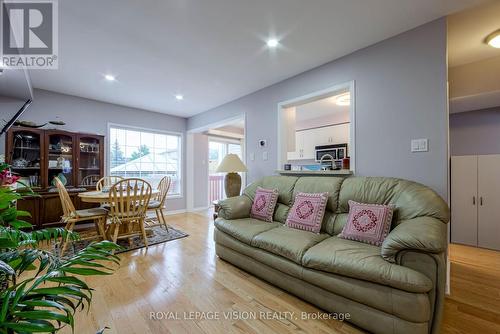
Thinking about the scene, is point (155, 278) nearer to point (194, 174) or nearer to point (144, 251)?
point (144, 251)

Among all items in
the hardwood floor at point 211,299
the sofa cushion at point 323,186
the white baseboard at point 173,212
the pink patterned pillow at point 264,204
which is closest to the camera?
the hardwood floor at point 211,299

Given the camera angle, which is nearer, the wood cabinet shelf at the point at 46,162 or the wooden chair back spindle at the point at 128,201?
the wooden chair back spindle at the point at 128,201

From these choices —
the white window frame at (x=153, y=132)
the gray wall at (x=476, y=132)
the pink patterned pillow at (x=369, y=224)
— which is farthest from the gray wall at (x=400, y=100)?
the white window frame at (x=153, y=132)

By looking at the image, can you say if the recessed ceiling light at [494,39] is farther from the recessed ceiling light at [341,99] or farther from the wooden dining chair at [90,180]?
the wooden dining chair at [90,180]

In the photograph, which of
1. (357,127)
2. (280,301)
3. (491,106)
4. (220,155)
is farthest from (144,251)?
(491,106)

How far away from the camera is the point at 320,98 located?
2969 mm

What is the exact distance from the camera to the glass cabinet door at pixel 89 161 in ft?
13.0

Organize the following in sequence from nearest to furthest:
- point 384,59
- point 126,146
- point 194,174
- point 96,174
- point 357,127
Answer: point 384,59
point 357,127
point 96,174
point 126,146
point 194,174

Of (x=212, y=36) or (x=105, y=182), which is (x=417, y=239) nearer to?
(x=212, y=36)

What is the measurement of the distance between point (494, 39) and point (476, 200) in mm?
2020

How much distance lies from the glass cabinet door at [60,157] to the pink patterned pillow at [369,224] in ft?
14.1

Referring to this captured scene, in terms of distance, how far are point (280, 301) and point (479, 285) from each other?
6.27ft

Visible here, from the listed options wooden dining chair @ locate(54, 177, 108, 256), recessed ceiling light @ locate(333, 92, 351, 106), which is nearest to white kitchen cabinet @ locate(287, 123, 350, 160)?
recessed ceiling light @ locate(333, 92, 351, 106)

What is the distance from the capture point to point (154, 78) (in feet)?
10.6
